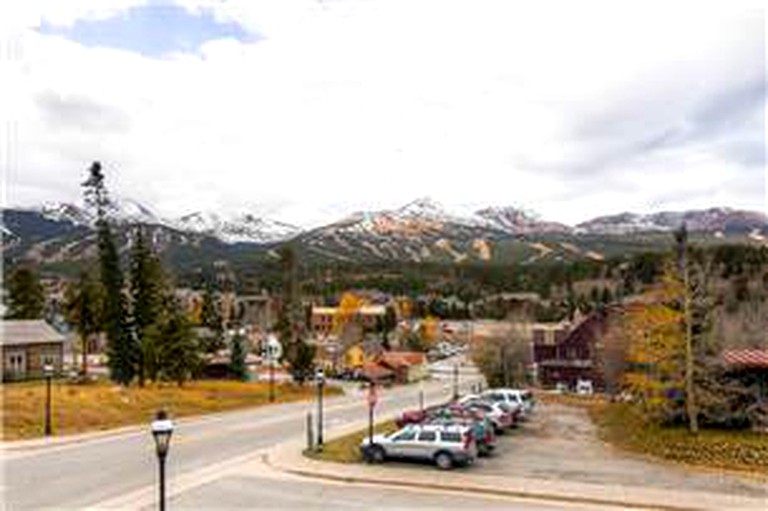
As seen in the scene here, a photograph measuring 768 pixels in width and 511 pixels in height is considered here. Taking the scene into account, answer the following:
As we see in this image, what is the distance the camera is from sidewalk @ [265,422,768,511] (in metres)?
22.0

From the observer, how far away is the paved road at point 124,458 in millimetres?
22719

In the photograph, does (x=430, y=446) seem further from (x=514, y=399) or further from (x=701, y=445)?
(x=514, y=399)

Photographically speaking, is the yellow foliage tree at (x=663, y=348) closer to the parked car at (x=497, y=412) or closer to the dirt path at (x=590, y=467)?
the dirt path at (x=590, y=467)

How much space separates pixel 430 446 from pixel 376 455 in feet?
6.99

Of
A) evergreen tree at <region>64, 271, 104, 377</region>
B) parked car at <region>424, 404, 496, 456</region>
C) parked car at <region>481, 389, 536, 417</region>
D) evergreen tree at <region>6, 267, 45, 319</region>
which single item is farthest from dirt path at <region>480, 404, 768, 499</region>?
evergreen tree at <region>6, 267, 45, 319</region>

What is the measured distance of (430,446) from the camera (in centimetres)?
2742

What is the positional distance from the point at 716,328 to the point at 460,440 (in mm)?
16542

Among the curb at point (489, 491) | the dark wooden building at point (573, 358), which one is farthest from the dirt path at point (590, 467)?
the dark wooden building at point (573, 358)

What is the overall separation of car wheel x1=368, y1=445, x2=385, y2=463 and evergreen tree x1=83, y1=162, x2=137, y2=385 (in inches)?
1425

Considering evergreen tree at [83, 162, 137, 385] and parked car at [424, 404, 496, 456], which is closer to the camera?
parked car at [424, 404, 496, 456]

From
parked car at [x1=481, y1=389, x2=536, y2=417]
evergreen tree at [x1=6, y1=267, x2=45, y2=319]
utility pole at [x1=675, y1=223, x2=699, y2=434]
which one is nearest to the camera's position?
utility pole at [x1=675, y1=223, x2=699, y2=434]

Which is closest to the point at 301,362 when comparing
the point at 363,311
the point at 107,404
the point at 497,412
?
the point at 107,404

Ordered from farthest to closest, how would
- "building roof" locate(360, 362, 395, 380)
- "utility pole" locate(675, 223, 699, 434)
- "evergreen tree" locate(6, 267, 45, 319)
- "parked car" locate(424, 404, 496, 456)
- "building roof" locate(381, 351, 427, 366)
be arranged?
"building roof" locate(381, 351, 427, 366), "building roof" locate(360, 362, 395, 380), "evergreen tree" locate(6, 267, 45, 319), "utility pole" locate(675, 223, 699, 434), "parked car" locate(424, 404, 496, 456)

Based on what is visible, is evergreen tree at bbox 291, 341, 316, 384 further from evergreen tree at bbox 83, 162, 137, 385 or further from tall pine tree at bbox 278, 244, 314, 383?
evergreen tree at bbox 83, 162, 137, 385
